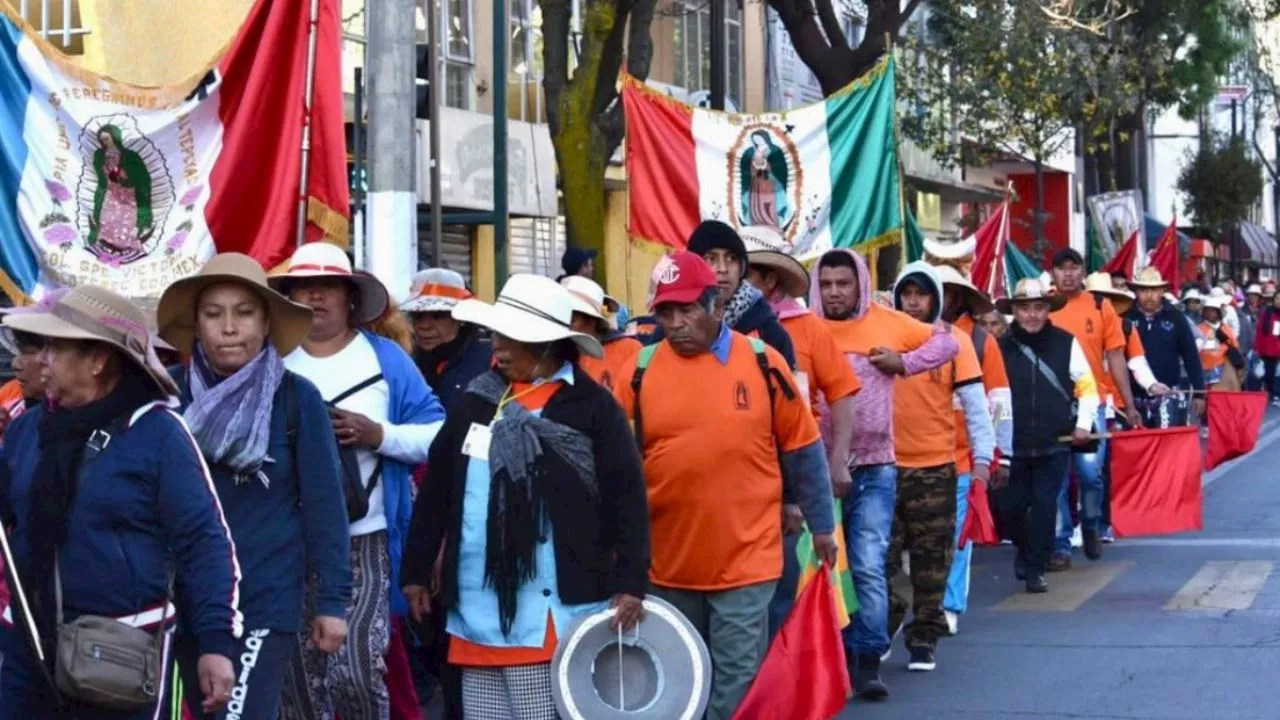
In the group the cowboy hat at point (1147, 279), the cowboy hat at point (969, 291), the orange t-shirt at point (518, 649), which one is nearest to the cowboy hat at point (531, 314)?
the orange t-shirt at point (518, 649)

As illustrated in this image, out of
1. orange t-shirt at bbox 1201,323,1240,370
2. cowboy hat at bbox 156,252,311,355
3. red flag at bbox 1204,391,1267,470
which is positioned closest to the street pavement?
red flag at bbox 1204,391,1267,470

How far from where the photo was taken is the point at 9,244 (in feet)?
27.2

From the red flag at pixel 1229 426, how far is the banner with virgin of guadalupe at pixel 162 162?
11227 millimetres

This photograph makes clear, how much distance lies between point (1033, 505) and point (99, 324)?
8985mm

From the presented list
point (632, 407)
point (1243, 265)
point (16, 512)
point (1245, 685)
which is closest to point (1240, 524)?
point (1245, 685)

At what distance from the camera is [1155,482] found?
1520 centimetres

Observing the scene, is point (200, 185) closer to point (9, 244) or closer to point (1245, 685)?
point (9, 244)

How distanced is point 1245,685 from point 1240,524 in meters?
7.88

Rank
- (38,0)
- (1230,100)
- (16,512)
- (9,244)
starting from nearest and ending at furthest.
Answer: (16,512)
(9,244)
(38,0)
(1230,100)

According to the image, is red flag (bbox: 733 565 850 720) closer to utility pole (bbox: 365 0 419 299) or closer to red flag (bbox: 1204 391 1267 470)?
utility pole (bbox: 365 0 419 299)

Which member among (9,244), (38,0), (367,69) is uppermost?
(38,0)

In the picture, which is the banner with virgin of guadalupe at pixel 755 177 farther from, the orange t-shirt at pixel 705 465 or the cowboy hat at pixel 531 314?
the cowboy hat at pixel 531 314

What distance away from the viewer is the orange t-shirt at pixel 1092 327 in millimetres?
15562

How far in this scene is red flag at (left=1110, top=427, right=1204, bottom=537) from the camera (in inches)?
596
